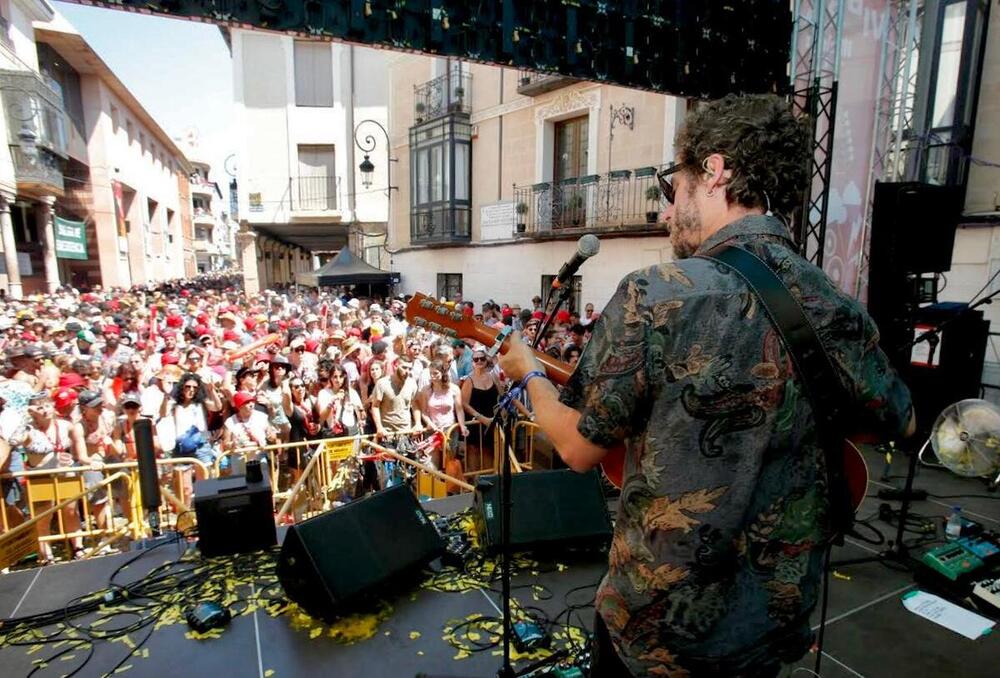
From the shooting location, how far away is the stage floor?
2.64 meters

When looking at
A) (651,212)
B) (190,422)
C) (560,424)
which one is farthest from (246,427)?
(651,212)

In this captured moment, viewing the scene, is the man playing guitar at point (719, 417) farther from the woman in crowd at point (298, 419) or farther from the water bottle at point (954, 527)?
the woman in crowd at point (298, 419)

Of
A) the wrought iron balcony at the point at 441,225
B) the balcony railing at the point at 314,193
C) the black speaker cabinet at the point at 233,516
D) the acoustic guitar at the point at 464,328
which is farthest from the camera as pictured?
the balcony railing at the point at 314,193

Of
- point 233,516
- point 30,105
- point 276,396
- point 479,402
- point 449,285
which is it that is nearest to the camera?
point 233,516

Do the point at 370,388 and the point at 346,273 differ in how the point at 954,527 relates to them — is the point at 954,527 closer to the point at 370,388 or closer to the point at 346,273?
the point at 370,388

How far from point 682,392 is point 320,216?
2517 centimetres

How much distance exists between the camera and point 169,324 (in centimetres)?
1177

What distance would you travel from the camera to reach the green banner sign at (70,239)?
22203 mm

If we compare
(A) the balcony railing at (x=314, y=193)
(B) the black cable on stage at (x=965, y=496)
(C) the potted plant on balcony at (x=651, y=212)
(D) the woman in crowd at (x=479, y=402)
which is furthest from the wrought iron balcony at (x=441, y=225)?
(B) the black cable on stage at (x=965, y=496)

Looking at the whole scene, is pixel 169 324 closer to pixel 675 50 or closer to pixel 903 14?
pixel 675 50

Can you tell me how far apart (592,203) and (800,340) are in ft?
41.2

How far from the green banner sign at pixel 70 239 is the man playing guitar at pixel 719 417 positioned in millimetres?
28143

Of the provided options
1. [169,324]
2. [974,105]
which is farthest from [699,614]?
[169,324]

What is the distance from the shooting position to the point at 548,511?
358cm
